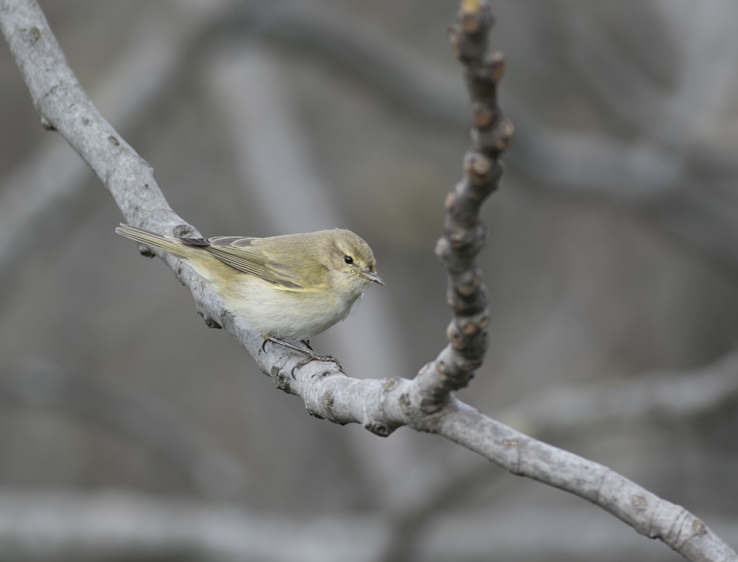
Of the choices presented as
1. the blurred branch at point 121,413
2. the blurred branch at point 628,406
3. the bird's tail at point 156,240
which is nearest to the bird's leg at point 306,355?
Answer: the bird's tail at point 156,240

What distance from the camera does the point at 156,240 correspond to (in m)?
3.39

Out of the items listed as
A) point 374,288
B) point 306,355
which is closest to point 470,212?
point 306,355

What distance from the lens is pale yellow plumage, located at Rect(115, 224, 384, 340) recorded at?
152 inches

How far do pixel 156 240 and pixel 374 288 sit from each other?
21.6 feet

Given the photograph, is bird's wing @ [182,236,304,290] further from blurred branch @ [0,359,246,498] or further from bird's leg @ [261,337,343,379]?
blurred branch @ [0,359,246,498]

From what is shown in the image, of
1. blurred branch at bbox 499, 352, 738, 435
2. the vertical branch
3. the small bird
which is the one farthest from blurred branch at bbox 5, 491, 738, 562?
the vertical branch

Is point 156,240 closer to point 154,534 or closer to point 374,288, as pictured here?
point 154,534

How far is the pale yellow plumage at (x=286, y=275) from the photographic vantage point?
3.86m

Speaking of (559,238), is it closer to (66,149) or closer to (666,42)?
(666,42)

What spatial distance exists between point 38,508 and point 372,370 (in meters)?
3.36

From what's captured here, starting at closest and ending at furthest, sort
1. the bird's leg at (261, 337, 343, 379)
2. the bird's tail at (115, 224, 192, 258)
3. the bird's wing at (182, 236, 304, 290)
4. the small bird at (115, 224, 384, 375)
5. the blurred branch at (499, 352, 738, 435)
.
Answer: the bird's leg at (261, 337, 343, 379), the bird's tail at (115, 224, 192, 258), the small bird at (115, 224, 384, 375), the bird's wing at (182, 236, 304, 290), the blurred branch at (499, 352, 738, 435)

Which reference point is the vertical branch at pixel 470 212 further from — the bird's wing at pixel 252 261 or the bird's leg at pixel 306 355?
the bird's wing at pixel 252 261

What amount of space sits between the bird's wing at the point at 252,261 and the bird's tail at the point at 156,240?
0.70m

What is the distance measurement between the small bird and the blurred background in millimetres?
2017
